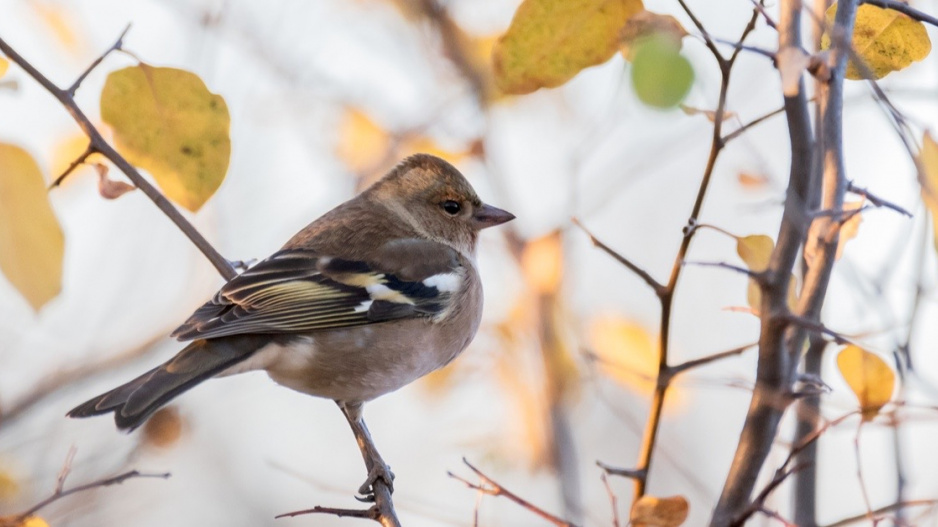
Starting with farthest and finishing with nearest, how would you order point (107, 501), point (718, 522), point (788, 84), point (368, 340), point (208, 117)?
1. point (107, 501)
2. point (368, 340)
3. point (208, 117)
4. point (718, 522)
5. point (788, 84)

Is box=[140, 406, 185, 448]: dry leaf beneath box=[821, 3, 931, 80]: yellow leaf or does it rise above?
beneath

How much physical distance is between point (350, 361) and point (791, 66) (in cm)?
197

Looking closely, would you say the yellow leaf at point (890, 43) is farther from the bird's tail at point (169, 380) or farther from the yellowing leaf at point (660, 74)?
the bird's tail at point (169, 380)

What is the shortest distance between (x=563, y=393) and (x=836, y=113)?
288 cm

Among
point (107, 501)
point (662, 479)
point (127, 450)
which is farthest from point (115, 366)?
point (662, 479)

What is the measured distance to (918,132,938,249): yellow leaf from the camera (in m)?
1.64

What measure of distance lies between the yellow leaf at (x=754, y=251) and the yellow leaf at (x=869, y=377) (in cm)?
24

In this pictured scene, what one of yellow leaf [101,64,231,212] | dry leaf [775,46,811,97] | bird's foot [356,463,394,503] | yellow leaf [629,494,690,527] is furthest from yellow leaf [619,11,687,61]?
bird's foot [356,463,394,503]

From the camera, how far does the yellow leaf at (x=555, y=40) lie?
6.74 ft

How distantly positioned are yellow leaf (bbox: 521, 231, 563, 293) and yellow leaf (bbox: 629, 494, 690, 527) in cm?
242

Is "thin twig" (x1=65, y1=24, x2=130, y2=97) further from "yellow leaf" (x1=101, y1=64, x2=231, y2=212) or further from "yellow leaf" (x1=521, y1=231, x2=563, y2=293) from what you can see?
"yellow leaf" (x1=521, y1=231, x2=563, y2=293)

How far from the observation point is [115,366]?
4609 mm

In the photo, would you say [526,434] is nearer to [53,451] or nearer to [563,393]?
[563,393]

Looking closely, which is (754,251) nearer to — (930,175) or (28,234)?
(930,175)
